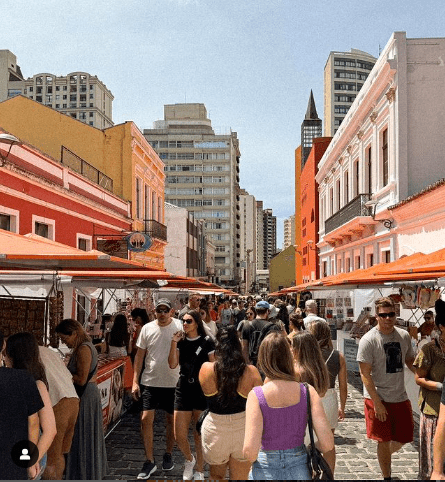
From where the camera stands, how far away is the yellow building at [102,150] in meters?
22.2

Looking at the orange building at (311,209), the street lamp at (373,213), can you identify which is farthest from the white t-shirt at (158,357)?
the orange building at (311,209)

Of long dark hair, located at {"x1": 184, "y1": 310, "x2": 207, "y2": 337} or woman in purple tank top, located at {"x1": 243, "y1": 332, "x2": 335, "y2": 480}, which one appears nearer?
woman in purple tank top, located at {"x1": 243, "y1": 332, "x2": 335, "y2": 480}

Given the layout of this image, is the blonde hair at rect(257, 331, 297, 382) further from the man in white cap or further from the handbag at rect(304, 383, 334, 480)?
the man in white cap

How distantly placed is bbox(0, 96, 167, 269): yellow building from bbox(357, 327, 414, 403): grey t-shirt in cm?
1503

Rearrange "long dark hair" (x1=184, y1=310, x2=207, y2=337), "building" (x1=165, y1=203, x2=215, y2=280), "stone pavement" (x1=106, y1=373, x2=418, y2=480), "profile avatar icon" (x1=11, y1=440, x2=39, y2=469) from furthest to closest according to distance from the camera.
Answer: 1. "building" (x1=165, y1=203, x2=215, y2=280)
2. "stone pavement" (x1=106, y1=373, x2=418, y2=480)
3. "long dark hair" (x1=184, y1=310, x2=207, y2=337)
4. "profile avatar icon" (x1=11, y1=440, x2=39, y2=469)

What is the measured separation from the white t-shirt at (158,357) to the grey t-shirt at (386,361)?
6.85ft

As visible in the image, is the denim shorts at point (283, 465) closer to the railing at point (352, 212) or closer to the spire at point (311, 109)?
the railing at point (352, 212)

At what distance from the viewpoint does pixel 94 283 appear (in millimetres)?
9750

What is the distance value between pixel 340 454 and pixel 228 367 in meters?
3.16

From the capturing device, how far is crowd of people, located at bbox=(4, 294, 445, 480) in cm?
326

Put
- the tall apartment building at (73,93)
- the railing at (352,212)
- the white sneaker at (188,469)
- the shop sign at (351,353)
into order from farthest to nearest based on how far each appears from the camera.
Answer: the tall apartment building at (73,93) < the railing at (352,212) < the shop sign at (351,353) < the white sneaker at (188,469)

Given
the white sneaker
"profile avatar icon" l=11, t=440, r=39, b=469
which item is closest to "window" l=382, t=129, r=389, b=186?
the white sneaker

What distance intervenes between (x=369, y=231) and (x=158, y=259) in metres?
14.0

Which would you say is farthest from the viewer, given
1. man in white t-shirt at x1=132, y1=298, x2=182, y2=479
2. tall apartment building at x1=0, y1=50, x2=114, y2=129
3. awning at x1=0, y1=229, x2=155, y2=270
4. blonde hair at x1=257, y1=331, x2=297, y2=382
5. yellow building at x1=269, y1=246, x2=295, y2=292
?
tall apartment building at x1=0, y1=50, x2=114, y2=129
